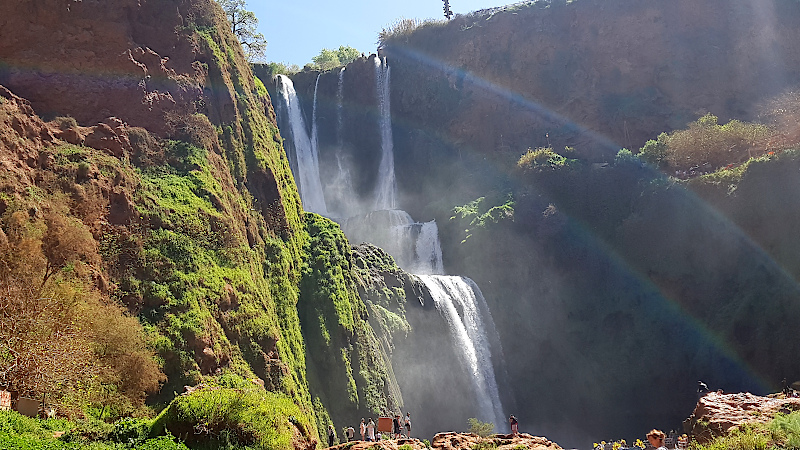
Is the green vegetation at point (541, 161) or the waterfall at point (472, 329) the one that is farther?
the green vegetation at point (541, 161)

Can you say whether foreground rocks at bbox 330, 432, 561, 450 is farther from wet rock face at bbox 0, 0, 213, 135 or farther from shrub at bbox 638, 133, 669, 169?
shrub at bbox 638, 133, 669, 169

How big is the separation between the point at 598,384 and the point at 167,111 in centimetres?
2924

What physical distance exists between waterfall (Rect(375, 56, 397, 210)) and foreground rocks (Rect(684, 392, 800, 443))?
119 ft

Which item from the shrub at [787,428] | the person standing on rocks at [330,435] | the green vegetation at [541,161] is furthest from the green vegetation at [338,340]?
the green vegetation at [541,161]

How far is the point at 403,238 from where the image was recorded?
44.7 meters

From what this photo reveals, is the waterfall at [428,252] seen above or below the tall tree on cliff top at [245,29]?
below

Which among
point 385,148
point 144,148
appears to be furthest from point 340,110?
point 144,148

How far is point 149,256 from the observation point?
16891 millimetres

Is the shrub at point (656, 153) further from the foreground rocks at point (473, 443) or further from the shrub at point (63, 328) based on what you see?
the shrub at point (63, 328)

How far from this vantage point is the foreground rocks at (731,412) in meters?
16.8

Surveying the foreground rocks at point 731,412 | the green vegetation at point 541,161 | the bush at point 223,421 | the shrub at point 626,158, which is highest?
the green vegetation at point 541,161

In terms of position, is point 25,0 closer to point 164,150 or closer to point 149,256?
point 164,150

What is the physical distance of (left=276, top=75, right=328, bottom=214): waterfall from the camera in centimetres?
5034

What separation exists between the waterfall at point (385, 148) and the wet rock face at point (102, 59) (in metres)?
31.4
